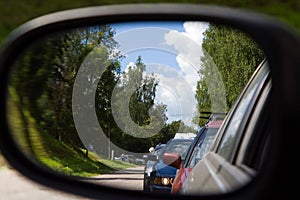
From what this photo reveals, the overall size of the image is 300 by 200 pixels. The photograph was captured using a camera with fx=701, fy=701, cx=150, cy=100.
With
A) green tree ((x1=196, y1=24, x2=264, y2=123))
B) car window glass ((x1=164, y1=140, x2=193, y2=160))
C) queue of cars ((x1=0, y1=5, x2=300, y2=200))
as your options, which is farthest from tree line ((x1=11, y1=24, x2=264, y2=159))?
car window glass ((x1=164, y1=140, x2=193, y2=160))

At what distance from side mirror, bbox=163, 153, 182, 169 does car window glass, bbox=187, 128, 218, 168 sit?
5 centimetres

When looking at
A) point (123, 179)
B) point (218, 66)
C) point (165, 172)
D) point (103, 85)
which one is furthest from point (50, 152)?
point (165, 172)

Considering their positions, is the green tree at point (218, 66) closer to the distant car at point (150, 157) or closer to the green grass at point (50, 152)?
the distant car at point (150, 157)

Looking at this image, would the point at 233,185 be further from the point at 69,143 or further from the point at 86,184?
the point at 69,143

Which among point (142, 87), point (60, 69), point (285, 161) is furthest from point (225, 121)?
point (285, 161)

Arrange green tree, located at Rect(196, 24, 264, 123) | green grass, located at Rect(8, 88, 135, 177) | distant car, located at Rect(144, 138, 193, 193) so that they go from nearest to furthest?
green grass, located at Rect(8, 88, 135, 177), green tree, located at Rect(196, 24, 264, 123), distant car, located at Rect(144, 138, 193, 193)

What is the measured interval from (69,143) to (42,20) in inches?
24.2

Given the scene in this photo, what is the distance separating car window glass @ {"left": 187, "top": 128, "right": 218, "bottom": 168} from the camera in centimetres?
235

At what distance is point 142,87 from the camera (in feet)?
6.17

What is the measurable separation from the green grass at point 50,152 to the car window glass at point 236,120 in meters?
0.27

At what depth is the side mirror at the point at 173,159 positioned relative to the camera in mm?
2266

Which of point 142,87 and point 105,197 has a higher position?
point 142,87

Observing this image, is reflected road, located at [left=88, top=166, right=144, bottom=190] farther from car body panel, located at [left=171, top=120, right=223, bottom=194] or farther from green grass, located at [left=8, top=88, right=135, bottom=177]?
car body panel, located at [left=171, top=120, right=223, bottom=194]

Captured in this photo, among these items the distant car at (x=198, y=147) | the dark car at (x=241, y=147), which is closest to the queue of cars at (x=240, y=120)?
the dark car at (x=241, y=147)
